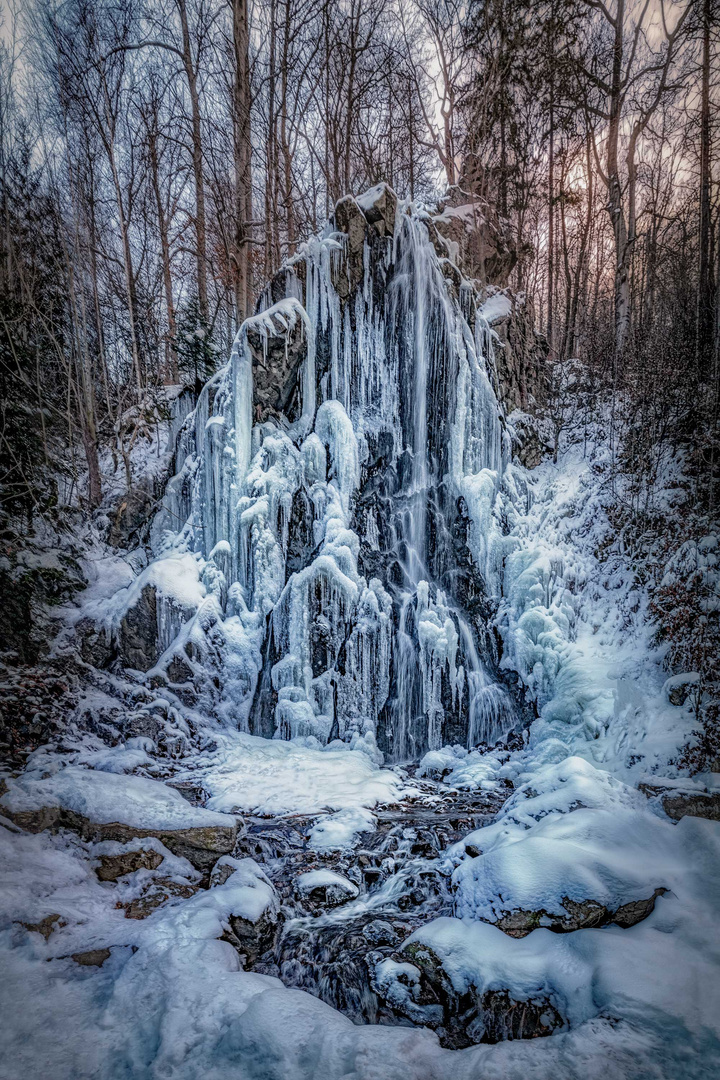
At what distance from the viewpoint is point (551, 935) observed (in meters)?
3.25

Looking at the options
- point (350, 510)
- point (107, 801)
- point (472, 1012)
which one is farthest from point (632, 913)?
point (350, 510)

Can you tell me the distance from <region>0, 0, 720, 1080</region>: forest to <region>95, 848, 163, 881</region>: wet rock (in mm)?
44

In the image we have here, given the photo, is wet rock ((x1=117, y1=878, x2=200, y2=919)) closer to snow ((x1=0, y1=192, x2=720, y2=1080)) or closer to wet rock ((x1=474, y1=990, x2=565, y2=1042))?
snow ((x1=0, y1=192, x2=720, y2=1080))

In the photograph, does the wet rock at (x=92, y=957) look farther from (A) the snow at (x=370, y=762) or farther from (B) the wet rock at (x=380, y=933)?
(B) the wet rock at (x=380, y=933)

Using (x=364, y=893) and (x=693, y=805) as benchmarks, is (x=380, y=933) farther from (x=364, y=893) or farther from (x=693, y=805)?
(x=693, y=805)

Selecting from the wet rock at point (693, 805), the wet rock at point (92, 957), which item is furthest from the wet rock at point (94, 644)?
the wet rock at point (693, 805)

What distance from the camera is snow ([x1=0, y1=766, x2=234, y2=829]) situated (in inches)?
173

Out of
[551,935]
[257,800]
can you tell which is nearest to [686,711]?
[551,935]

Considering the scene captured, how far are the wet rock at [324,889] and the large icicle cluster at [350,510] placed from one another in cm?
307

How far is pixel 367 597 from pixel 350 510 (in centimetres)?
155

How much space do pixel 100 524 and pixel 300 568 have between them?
5095 mm

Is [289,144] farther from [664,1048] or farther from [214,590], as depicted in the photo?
[664,1048]

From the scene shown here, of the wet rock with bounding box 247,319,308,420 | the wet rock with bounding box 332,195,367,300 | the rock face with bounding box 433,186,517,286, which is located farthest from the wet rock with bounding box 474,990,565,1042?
the rock face with bounding box 433,186,517,286

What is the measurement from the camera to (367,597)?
8000mm
